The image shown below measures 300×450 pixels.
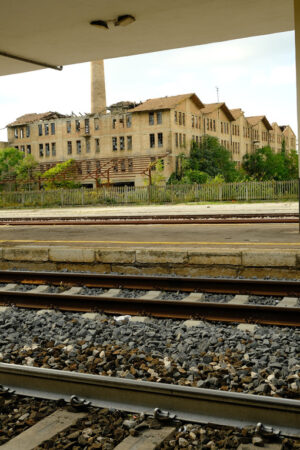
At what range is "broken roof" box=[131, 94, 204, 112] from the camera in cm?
5385

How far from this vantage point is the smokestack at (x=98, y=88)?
194ft

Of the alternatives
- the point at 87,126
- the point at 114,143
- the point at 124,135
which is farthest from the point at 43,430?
the point at 87,126

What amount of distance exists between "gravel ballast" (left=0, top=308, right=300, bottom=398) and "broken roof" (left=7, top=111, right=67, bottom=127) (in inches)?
2323

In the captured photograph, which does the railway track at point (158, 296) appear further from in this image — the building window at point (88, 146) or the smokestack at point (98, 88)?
the smokestack at point (98, 88)

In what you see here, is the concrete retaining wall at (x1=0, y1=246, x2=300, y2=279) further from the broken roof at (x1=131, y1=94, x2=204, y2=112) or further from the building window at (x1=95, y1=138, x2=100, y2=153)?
the building window at (x1=95, y1=138, x2=100, y2=153)

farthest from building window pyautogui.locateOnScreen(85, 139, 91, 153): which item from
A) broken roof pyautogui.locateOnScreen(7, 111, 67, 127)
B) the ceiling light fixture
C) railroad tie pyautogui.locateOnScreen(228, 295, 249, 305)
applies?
railroad tie pyautogui.locateOnScreen(228, 295, 249, 305)

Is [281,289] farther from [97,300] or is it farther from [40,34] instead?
[40,34]

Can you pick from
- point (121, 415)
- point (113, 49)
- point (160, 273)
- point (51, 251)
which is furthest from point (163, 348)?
point (113, 49)

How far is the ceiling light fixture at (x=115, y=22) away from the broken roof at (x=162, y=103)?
42.6 metres

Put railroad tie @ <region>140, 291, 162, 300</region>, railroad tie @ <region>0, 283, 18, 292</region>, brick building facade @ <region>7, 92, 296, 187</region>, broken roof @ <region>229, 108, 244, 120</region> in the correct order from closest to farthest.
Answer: railroad tie @ <region>140, 291, 162, 300</region>, railroad tie @ <region>0, 283, 18, 292</region>, brick building facade @ <region>7, 92, 296, 187</region>, broken roof @ <region>229, 108, 244, 120</region>

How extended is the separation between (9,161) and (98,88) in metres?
12.9

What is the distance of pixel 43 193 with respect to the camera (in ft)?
133

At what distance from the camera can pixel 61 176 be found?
5441 centimetres

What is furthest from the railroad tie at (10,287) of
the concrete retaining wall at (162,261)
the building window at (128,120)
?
the building window at (128,120)
